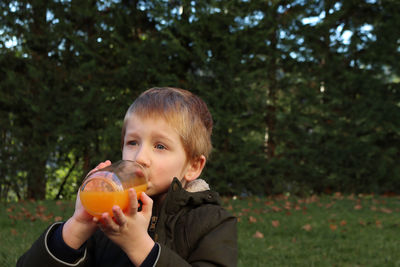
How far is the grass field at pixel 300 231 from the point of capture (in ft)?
13.0

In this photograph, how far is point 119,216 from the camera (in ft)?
4.00

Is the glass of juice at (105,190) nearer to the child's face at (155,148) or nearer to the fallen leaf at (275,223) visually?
the child's face at (155,148)

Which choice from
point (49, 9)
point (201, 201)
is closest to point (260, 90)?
point (49, 9)

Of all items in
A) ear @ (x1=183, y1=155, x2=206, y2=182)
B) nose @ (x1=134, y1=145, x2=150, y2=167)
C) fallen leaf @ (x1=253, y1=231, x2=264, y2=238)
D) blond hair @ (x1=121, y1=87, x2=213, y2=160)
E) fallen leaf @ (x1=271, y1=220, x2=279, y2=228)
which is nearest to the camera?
nose @ (x1=134, y1=145, x2=150, y2=167)

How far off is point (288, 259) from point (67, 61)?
22.8 feet

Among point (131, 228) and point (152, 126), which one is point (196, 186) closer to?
point (152, 126)

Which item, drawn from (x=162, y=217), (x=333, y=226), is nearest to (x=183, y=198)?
(x=162, y=217)

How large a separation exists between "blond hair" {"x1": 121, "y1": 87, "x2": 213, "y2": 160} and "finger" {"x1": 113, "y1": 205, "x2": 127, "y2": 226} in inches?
22.2

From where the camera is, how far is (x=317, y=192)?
30.9ft

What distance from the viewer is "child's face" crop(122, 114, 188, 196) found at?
163 cm

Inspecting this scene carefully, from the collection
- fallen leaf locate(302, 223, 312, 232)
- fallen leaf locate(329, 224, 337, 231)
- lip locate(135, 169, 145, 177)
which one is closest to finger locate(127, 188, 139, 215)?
lip locate(135, 169, 145, 177)

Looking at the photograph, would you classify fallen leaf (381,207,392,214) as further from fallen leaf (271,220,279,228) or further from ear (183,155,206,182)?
ear (183,155,206,182)

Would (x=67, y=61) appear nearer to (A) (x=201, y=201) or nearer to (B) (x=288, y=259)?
(B) (x=288, y=259)

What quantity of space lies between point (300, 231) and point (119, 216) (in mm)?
4392
